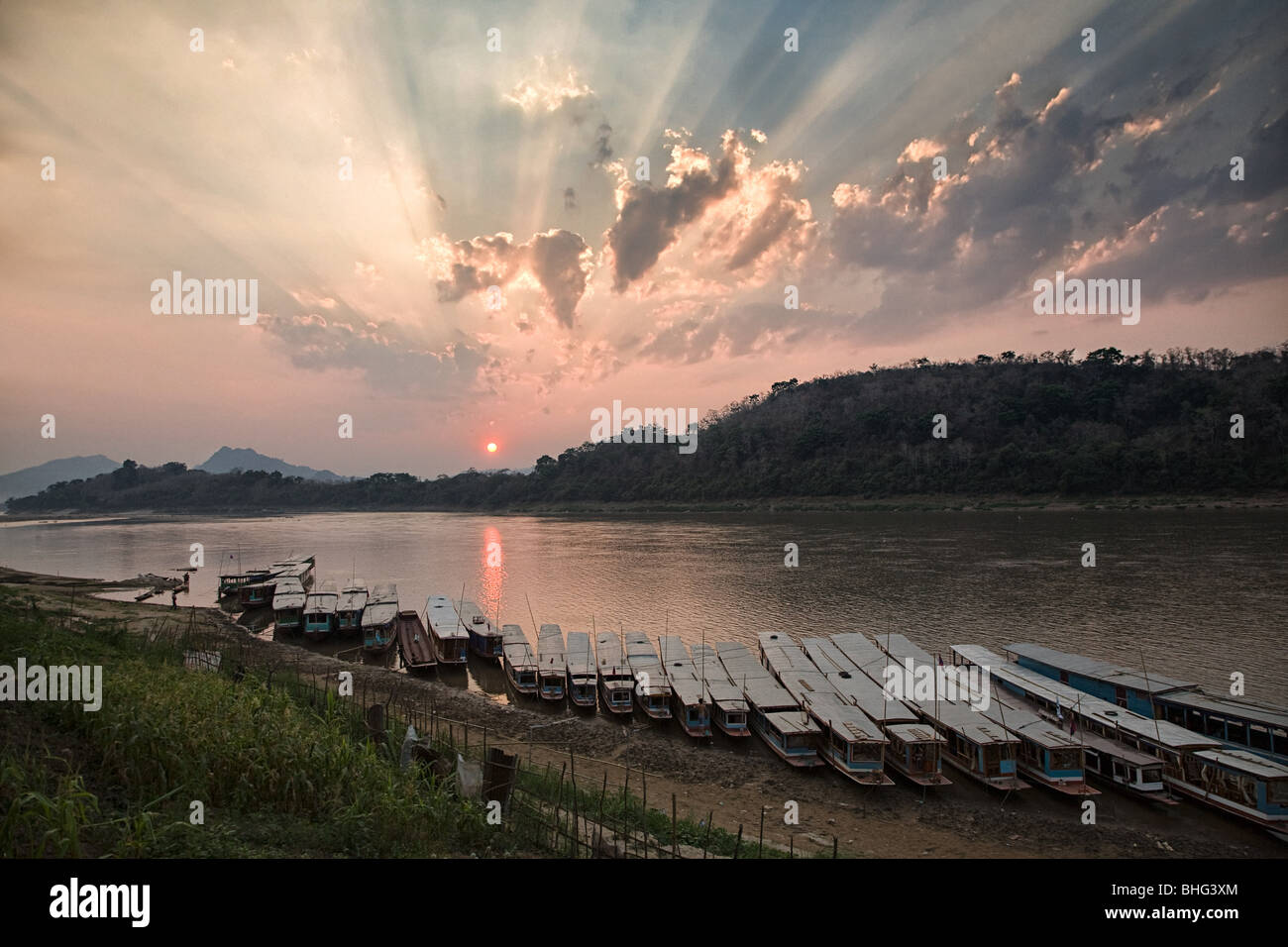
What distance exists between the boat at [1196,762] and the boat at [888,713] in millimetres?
3591

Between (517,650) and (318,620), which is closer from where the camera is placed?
(517,650)

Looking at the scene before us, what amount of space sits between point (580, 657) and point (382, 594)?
16001 millimetres

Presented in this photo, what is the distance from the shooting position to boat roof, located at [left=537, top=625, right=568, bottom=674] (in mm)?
19594

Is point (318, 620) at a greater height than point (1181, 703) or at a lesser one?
lesser

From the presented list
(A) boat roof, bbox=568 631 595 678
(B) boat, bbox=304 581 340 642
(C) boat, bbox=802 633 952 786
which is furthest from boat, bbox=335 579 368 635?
(C) boat, bbox=802 633 952 786

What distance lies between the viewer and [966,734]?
44.0 ft

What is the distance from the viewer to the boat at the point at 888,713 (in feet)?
43.2

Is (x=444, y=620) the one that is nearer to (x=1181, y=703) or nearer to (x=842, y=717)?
(x=842, y=717)

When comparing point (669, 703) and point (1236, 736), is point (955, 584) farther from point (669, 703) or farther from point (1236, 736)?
point (669, 703)

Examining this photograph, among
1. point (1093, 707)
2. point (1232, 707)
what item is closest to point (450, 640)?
point (1093, 707)

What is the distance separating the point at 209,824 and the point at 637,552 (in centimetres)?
4540

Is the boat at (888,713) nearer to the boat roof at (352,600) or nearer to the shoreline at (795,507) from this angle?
the boat roof at (352,600)

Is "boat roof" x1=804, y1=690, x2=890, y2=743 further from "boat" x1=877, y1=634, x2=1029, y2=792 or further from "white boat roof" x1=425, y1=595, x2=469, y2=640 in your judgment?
"white boat roof" x1=425, y1=595, x2=469, y2=640

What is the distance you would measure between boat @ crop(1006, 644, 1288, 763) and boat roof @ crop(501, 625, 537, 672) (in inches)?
599
